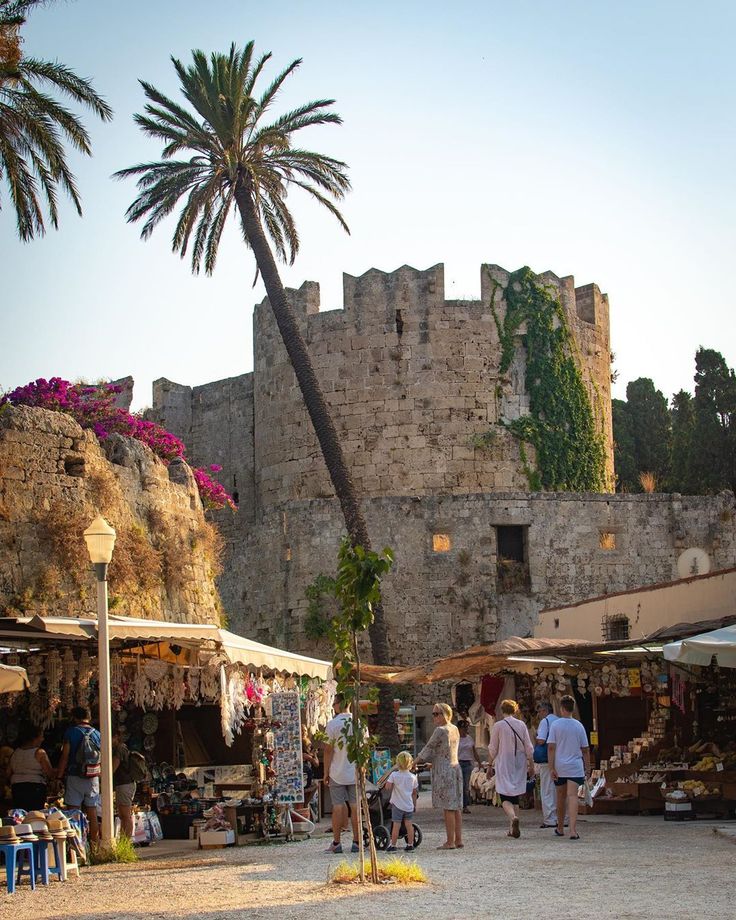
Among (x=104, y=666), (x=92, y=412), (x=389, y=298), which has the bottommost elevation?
(x=104, y=666)

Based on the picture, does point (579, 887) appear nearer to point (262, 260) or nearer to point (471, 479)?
point (262, 260)

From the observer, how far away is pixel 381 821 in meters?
13.9

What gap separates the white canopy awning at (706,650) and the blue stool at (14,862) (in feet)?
22.2

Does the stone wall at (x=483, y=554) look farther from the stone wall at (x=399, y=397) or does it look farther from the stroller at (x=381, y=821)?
the stroller at (x=381, y=821)

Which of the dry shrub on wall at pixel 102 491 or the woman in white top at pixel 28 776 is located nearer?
the woman in white top at pixel 28 776

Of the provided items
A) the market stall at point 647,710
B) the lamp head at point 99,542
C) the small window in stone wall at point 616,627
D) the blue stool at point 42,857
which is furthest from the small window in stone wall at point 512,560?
the blue stool at point 42,857

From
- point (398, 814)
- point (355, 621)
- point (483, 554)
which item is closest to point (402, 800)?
point (398, 814)

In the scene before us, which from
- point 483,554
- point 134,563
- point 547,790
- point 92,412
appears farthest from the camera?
point 483,554

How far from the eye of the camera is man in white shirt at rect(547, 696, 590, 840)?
14.0 m

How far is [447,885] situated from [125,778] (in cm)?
480

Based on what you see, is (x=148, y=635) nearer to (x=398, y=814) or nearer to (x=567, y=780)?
(x=398, y=814)

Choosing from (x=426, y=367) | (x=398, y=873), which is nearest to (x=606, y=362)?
(x=426, y=367)

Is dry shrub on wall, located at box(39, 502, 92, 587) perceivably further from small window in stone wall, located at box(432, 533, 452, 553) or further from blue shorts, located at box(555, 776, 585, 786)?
small window in stone wall, located at box(432, 533, 452, 553)

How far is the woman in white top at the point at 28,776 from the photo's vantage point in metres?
12.8
